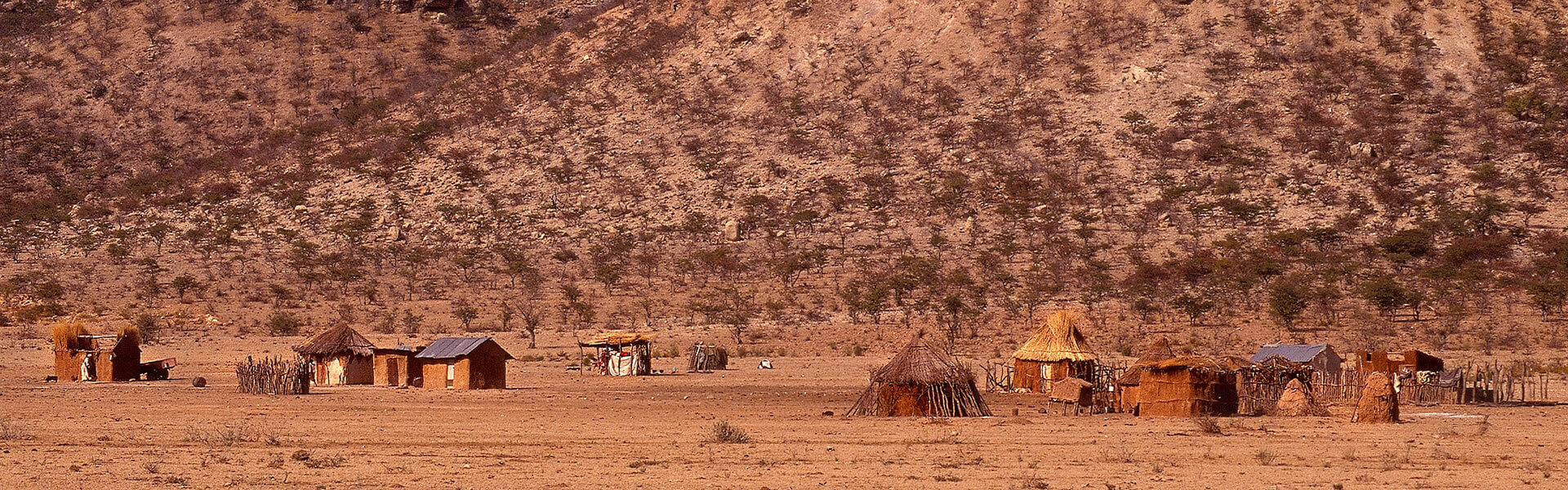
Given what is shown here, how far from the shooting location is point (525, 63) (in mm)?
75938

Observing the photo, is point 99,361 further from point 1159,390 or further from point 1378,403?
point 1378,403

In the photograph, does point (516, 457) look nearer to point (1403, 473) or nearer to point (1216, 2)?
point (1403, 473)

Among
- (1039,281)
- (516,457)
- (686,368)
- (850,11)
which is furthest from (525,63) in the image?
(516,457)

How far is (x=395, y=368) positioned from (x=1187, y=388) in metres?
16.1

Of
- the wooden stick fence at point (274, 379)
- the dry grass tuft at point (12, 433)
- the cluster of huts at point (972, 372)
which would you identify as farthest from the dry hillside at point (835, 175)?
the dry grass tuft at point (12, 433)

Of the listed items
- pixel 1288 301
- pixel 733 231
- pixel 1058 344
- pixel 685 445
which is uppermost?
pixel 733 231

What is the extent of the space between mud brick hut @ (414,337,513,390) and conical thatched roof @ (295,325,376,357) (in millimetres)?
1721

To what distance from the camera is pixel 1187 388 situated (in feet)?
83.5

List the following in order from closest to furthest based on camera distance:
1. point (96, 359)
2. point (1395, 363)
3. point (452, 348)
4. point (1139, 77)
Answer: point (1395, 363) → point (452, 348) → point (96, 359) → point (1139, 77)

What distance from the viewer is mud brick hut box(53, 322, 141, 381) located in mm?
34156

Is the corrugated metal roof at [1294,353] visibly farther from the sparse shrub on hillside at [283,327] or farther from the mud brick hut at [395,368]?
the sparse shrub on hillside at [283,327]

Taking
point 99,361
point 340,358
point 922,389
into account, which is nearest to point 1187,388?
point 922,389

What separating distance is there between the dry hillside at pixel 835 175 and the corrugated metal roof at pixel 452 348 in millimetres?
13997

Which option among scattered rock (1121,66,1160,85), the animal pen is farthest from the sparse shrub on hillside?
scattered rock (1121,66,1160,85)
